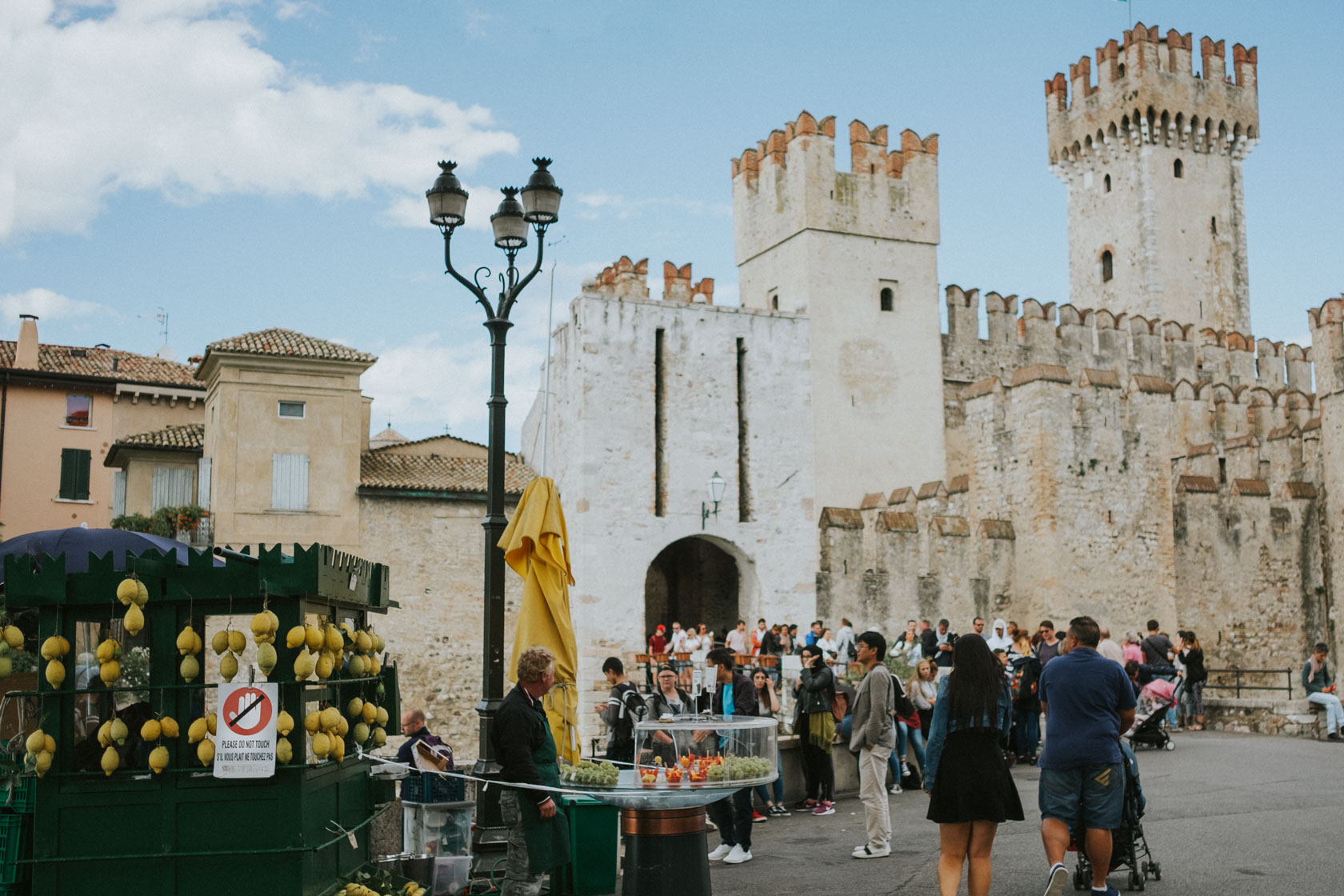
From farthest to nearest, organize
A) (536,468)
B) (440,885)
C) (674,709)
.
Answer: (536,468) < (674,709) < (440,885)

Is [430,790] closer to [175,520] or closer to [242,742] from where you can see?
[242,742]

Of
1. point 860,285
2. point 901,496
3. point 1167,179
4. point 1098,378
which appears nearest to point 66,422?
point 860,285

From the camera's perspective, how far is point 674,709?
11.5 meters

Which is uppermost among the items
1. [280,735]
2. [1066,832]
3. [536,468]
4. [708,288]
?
[708,288]

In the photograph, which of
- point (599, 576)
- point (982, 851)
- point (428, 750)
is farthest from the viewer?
point (599, 576)

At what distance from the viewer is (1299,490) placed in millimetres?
30203

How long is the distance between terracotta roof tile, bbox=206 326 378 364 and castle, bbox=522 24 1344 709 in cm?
489

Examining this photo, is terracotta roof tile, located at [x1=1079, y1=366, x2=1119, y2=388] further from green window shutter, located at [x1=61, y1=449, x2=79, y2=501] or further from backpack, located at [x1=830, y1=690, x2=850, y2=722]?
green window shutter, located at [x1=61, y1=449, x2=79, y2=501]

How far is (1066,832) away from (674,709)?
4.51 m

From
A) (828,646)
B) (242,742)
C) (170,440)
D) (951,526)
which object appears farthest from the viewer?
(170,440)

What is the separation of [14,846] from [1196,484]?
27.2 meters

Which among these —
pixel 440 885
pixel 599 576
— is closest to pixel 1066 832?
pixel 440 885

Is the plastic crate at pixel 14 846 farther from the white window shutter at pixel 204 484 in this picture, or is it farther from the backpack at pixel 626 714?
the white window shutter at pixel 204 484

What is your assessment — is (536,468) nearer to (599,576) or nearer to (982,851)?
(599,576)
